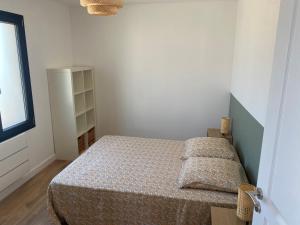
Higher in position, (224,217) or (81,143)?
(224,217)

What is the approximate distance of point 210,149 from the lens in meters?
2.45

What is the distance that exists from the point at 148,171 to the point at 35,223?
1.20 meters

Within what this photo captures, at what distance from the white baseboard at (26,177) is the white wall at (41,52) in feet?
0.07

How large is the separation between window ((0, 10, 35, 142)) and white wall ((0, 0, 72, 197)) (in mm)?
124

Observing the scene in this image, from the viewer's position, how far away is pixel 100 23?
3.91m

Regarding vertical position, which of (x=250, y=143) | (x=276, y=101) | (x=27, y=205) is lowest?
(x=27, y=205)

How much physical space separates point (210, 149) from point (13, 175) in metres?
2.23

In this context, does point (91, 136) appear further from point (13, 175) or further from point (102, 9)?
point (102, 9)

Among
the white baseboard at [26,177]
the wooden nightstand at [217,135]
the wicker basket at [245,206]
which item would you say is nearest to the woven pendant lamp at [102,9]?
the wicker basket at [245,206]

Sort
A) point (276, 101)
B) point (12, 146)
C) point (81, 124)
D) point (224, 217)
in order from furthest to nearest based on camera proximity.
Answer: point (81, 124)
point (12, 146)
point (224, 217)
point (276, 101)

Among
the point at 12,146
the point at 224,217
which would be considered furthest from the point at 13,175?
Answer: the point at 224,217

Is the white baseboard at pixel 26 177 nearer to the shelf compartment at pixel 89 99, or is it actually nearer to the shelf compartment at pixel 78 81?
the shelf compartment at pixel 89 99

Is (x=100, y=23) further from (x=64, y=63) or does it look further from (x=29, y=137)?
(x=29, y=137)

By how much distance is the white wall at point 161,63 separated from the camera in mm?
3619
